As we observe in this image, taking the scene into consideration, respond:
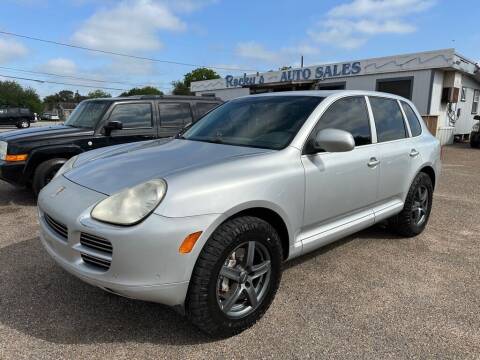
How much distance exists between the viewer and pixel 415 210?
4.53 metres

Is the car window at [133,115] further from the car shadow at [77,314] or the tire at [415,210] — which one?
the tire at [415,210]

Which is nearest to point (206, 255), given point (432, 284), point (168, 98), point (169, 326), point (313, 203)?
point (169, 326)

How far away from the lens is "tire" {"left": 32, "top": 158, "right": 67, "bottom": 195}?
5.64m

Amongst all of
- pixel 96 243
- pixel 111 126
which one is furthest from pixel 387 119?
pixel 111 126

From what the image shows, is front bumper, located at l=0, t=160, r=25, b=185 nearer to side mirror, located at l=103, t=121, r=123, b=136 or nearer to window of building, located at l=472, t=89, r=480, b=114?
side mirror, located at l=103, t=121, r=123, b=136

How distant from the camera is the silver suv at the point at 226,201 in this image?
7.32ft

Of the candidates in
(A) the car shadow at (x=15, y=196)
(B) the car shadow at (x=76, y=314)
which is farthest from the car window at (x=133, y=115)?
(B) the car shadow at (x=76, y=314)

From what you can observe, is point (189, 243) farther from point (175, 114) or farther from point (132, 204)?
point (175, 114)

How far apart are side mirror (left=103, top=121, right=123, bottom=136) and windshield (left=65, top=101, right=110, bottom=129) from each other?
0.96ft

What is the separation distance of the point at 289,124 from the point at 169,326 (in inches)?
71.4

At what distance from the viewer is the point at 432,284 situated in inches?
134

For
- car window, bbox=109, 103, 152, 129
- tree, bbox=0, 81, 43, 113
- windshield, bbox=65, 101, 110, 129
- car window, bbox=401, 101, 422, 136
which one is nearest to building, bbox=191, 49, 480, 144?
car window, bbox=109, 103, 152, 129

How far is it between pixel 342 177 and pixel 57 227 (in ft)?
7.31

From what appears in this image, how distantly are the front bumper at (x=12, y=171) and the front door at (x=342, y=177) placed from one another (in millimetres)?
4494
